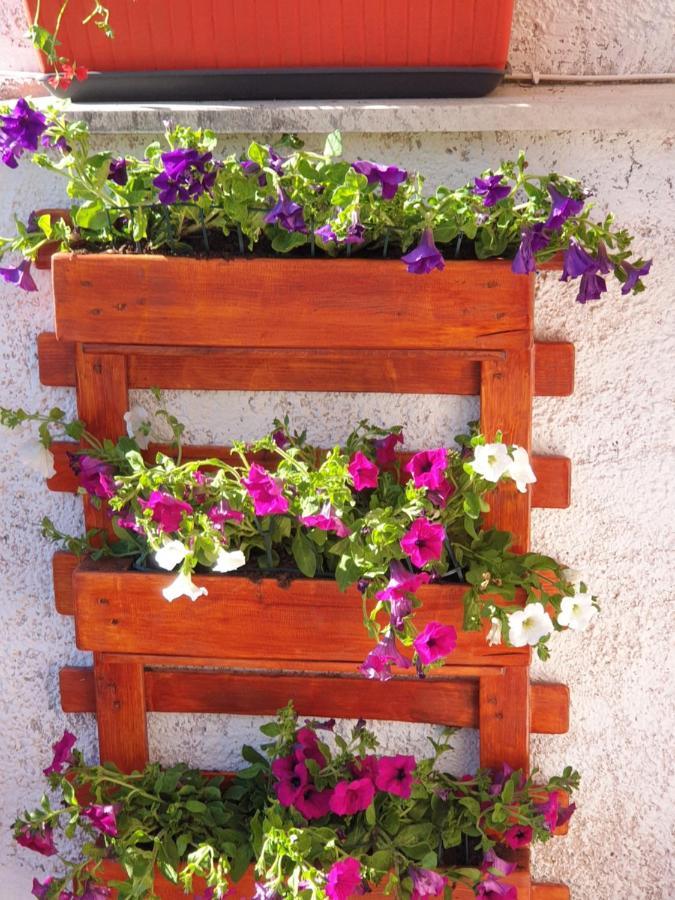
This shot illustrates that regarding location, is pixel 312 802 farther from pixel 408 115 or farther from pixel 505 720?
pixel 408 115

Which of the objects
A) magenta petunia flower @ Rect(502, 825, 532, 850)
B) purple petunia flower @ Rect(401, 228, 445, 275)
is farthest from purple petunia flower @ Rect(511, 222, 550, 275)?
magenta petunia flower @ Rect(502, 825, 532, 850)

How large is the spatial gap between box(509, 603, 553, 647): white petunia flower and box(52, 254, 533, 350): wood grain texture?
0.43m

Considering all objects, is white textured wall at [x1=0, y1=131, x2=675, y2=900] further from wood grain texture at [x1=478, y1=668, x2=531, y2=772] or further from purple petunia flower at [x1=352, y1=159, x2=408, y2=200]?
purple petunia flower at [x1=352, y1=159, x2=408, y2=200]

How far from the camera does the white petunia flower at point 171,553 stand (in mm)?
1617

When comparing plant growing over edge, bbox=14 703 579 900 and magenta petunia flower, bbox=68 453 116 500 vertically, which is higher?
magenta petunia flower, bbox=68 453 116 500

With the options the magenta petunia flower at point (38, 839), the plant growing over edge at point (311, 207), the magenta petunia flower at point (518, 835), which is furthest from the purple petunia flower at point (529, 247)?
the magenta petunia flower at point (38, 839)

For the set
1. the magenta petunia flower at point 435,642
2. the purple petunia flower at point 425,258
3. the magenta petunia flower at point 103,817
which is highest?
the purple petunia flower at point 425,258

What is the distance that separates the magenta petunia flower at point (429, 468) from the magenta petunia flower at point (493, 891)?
74 centimetres

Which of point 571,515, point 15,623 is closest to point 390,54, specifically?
point 571,515

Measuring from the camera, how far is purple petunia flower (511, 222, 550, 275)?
152cm

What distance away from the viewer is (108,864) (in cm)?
191

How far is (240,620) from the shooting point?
69.6 inches

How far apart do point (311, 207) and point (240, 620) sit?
0.70 meters

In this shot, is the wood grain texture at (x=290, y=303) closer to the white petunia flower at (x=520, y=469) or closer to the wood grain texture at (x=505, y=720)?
the white petunia flower at (x=520, y=469)
